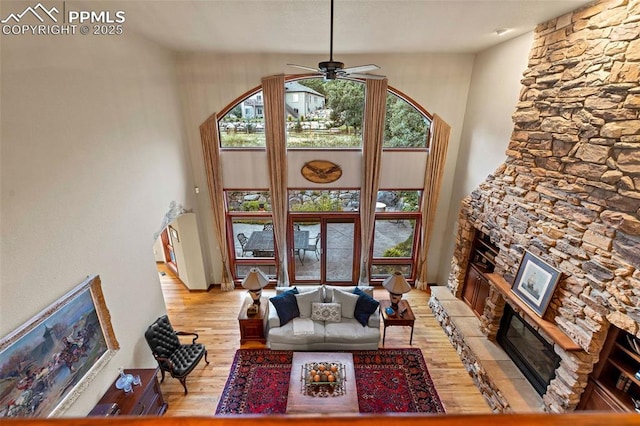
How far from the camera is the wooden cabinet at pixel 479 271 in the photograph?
514 cm

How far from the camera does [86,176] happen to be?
3.24m

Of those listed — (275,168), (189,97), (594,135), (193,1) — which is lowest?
(275,168)

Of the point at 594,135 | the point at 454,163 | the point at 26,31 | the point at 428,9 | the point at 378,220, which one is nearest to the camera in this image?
the point at 26,31

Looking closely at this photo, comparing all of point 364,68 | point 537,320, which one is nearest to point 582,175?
point 537,320

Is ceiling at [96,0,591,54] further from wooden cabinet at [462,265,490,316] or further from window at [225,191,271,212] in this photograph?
wooden cabinet at [462,265,490,316]

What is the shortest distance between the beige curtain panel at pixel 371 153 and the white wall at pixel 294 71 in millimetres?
390

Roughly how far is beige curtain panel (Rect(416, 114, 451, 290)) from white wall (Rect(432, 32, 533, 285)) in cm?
37

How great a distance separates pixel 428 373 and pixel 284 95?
18.0 ft

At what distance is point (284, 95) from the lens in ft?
18.4

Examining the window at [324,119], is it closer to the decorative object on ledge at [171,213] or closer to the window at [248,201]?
the window at [248,201]

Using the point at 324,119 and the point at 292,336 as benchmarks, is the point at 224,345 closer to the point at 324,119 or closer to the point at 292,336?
the point at 292,336

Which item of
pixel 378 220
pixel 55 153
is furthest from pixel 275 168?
pixel 55 153

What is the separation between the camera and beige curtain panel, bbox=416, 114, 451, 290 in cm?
584

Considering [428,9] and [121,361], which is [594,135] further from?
[121,361]
